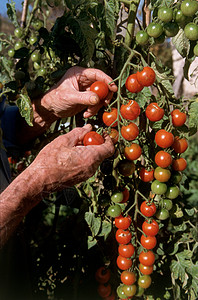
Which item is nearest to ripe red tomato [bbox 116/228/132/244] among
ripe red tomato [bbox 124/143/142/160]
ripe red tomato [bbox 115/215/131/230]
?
ripe red tomato [bbox 115/215/131/230]

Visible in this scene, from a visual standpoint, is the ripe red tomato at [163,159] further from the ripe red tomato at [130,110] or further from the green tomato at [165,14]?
the green tomato at [165,14]

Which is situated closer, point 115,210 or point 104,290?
point 115,210

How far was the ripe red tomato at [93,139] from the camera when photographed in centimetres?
86

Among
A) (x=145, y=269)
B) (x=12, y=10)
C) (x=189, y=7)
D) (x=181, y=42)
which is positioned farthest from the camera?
(x=12, y=10)

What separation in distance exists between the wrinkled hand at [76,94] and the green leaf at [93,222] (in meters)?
0.32

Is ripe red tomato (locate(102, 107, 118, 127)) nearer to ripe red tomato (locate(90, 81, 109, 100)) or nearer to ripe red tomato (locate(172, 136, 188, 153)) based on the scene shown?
ripe red tomato (locate(90, 81, 109, 100))

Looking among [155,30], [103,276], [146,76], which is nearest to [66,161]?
[146,76]

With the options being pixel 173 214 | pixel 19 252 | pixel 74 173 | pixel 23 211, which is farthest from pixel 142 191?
pixel 19 252

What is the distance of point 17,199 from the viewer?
84cm

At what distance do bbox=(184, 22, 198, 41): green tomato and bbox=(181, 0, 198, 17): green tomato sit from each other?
0.09ft

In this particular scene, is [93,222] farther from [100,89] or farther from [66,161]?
[100,89]

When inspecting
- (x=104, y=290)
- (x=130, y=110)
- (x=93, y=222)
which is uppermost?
(x=130, y=110)

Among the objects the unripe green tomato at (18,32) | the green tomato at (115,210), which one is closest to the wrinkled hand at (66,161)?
the green tomato at (115,210)

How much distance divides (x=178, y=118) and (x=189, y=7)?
0.29 meters
